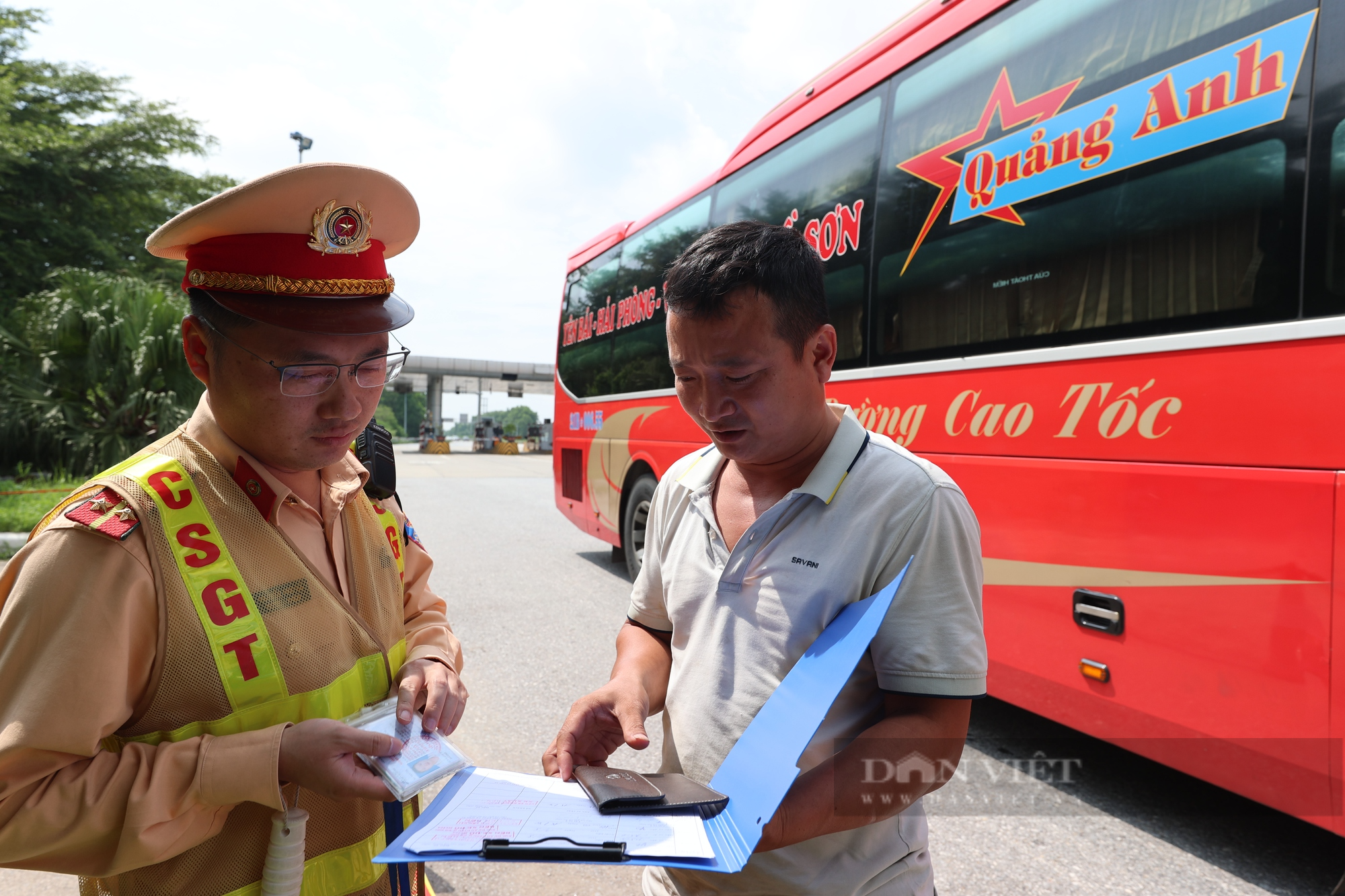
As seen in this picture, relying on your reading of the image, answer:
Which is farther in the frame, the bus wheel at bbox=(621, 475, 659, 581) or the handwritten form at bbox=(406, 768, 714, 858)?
the bus wheel at bbox=(621, 475, 659, 581)

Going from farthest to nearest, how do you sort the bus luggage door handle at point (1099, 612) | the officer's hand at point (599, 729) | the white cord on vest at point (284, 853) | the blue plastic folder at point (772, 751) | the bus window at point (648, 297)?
the bus window at point (648, 297) → the bus luggage door handle at point (1099, 612) → the officer's hand at point (599, 729) → the white cord on vest at point (284, 853) → the blue plastic folder at point (772, 751)

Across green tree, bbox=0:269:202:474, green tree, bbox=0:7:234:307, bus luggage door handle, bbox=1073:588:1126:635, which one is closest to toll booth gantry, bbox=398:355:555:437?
green tree, bbox=0:7:234:307

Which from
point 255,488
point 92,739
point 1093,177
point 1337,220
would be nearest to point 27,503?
point 255,488

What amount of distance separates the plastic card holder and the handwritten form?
0.05 m

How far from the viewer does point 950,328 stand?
3.56 metres

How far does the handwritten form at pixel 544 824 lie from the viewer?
942 millimetres

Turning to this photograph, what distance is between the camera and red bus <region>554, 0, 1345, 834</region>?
227 cm

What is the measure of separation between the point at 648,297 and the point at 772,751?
6127 millimetres

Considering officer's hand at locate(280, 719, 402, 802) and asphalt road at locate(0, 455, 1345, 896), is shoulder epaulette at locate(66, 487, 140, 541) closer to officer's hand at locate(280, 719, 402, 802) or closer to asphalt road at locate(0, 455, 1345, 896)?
officer's hand at locate(280, 719, 402, 802)

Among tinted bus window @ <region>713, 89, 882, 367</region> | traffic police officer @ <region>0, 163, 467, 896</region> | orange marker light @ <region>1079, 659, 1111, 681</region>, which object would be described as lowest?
orange marker light @ <region>1079, 659, 1111, 681</region>

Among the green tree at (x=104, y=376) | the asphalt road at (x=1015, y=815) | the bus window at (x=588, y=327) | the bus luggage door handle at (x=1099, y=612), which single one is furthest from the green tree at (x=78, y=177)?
the bus luggage door handle at (x=1099, y=612)

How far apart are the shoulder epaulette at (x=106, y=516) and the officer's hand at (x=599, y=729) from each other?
2.35 ft

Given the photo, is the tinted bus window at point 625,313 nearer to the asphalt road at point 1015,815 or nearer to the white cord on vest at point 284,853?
the asphalt road at point 1015,815

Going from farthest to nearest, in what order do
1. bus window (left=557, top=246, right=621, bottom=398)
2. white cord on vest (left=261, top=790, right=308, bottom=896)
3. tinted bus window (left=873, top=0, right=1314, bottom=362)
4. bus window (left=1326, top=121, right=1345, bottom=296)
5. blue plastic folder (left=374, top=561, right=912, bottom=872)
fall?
bus window (left=557, top=246, right=621, bottom=398) → tinted bus window (left=873, top=0, right=1314, bottom=362) → bus window (left=1326, top=121, right=1345, bottom=296) → white cord on vest (left=261, top=790, right=308, bottom=896) → blue plastic folder (left=374, top=561, right=912, bottom=872)
